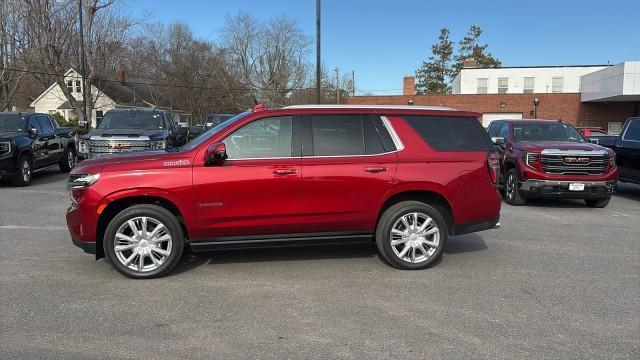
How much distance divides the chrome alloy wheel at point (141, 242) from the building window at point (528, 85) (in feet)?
151

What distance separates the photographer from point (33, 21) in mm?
30297

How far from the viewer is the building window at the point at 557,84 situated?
149ft

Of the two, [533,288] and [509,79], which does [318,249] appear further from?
[509,79]

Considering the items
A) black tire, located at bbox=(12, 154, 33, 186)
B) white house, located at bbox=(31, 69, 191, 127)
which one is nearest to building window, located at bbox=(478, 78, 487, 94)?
white house, located at bbox=(31, 69, 191, 127)

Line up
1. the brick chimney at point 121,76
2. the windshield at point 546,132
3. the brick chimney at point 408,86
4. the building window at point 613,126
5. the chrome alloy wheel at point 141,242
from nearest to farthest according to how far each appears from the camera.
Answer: the chrome alloy wheel at point 141,242, the windshield at point 546,132, the building window at point 613,126, the brick chimney at point 408,86, the brick chimney at point 121,76

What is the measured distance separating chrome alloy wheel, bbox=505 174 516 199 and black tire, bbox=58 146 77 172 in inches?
491

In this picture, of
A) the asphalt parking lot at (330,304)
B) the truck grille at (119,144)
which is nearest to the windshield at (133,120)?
the truck grille at (119,144)

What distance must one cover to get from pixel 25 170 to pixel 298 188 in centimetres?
991

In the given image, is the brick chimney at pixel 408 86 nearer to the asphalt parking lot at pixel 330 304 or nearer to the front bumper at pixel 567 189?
the front bumper at pixel 567 189

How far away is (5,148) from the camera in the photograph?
37.8ft

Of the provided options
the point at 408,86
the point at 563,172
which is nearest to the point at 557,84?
the point at 408,86

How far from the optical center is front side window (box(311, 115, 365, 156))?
538cm

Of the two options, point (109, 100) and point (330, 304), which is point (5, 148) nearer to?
point (330, 304)

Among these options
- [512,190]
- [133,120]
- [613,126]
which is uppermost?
[613,126]
